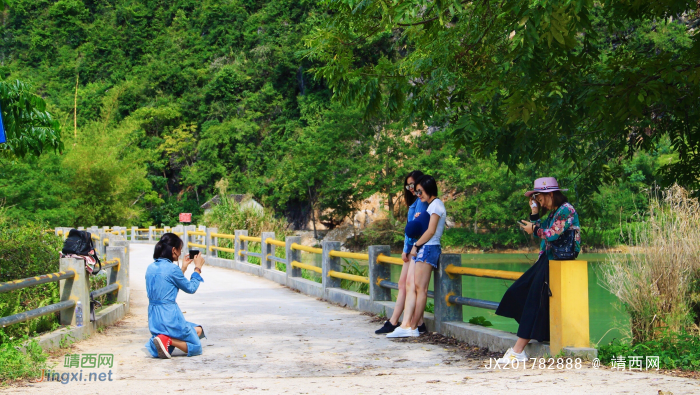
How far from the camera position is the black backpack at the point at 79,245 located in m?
8.95

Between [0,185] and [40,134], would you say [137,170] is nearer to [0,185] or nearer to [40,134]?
[0,185]

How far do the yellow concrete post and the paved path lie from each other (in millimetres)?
338

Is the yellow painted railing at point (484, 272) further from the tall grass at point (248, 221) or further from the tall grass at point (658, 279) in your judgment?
the tall grass at point (248, 221)

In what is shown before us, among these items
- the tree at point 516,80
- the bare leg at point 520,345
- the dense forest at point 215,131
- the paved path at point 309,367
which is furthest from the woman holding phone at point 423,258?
the dense forest at point 215,131

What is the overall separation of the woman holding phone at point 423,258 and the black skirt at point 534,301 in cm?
145

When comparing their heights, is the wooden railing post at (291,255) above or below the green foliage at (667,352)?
above

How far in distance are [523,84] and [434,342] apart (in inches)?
122

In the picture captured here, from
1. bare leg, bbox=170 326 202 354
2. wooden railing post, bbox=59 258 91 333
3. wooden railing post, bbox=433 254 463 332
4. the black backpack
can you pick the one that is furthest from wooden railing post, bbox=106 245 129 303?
wooden railing post, bbox=433 254 463 332

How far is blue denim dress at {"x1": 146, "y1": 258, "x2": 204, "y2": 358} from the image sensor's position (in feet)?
22.9

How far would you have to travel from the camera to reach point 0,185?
37969mm

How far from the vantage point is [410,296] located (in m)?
8.00

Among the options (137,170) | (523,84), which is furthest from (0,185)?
(523,84)

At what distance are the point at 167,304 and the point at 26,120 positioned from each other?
→ 4.62m

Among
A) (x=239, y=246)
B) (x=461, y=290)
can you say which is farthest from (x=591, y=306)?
(x=461, y=290)
